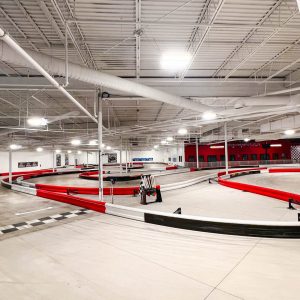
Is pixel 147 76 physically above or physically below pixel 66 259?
above

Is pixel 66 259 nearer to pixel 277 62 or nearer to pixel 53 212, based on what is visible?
pixel 53 212

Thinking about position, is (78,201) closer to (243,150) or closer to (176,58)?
(176,58)

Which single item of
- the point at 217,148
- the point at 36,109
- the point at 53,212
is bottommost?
the point at 53,212

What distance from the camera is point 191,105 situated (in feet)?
23.2

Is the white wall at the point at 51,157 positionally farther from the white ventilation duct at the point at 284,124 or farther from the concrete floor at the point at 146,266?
the concrete floor at the point at 146,266

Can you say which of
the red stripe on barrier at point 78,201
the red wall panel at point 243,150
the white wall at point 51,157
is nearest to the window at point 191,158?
the red wall panel at point 243,150

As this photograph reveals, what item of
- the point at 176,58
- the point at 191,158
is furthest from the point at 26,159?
the point at 176,58

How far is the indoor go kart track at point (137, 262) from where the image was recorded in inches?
94.2

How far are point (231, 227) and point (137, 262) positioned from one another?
204cm

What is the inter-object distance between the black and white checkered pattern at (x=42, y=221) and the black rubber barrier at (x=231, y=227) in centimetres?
245

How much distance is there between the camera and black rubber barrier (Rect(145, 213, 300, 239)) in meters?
3.79

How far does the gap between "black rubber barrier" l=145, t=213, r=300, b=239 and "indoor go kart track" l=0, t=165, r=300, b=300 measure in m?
0.13

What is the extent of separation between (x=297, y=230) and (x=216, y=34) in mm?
4279

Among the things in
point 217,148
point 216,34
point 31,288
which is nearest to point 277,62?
point 216,34
